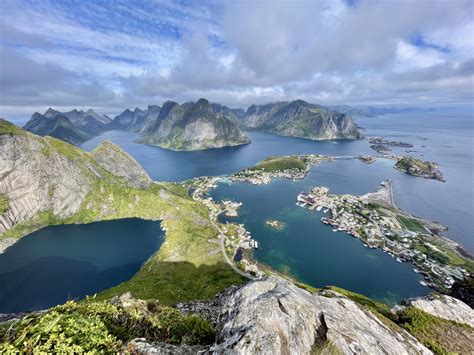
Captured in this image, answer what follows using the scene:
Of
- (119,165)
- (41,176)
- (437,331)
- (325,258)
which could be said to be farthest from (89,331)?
(41,176)

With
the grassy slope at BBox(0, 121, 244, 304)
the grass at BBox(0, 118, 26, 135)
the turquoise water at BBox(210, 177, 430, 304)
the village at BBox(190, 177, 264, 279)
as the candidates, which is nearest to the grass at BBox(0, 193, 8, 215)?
the grassy slope at BBox(0, 121, 244, 304)

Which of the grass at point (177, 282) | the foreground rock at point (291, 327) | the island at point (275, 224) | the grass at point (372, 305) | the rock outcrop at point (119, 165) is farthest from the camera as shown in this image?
the rock outcrop at point (119, 165)

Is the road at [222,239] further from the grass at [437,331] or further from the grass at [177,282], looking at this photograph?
the grass at [437,331]

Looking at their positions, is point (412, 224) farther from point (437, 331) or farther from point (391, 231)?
point (437, 331)

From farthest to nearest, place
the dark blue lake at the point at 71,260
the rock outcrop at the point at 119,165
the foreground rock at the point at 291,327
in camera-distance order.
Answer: the rock outcrop at the point at 119,165 → the dark blue lake at the point at 71,260 → the foreground rock at the point at 291,327

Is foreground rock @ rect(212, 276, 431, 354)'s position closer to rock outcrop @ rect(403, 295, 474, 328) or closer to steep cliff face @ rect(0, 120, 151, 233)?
rock outcrop @ rect(403, 295, 474, 328)

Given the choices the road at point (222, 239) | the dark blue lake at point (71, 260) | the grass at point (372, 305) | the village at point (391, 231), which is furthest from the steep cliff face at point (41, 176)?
the grass at point (372, 305)
